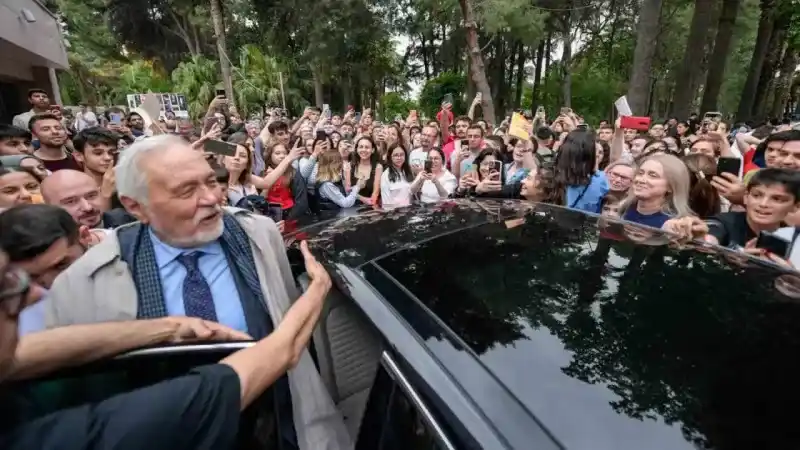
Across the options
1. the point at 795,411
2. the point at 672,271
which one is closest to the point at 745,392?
the point at 795,411

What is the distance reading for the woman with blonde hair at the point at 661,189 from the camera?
2855 mm

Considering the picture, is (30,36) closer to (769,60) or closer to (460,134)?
(460,134)

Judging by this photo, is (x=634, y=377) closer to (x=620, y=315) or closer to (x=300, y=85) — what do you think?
(x=620, y=315)

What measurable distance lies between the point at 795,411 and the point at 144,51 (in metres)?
38.7

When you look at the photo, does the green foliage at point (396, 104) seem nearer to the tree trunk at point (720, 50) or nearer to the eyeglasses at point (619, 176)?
the tree trunk at point (720, 50)

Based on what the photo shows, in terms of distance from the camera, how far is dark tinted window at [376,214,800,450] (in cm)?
107

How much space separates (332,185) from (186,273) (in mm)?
3276

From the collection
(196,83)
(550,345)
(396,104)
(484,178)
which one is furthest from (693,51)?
(396,104)

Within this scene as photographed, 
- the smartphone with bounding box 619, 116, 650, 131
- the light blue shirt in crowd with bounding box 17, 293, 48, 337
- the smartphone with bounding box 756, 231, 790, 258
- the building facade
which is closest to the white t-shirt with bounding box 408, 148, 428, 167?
the smartphone with bounding box 619, 116, 650, 131

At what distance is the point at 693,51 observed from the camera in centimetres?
1452

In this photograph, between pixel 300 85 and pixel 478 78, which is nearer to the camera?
pixel 478 78

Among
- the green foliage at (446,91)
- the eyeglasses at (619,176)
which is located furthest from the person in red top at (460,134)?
the green foliage at (446,91)

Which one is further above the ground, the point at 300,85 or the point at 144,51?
the point at 144,51

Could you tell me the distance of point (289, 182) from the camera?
4.89 metres
